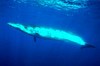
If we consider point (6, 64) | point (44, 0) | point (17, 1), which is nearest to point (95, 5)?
point (44, 0)

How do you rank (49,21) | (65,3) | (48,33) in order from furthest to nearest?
(49,21), (65,3), (48,33)

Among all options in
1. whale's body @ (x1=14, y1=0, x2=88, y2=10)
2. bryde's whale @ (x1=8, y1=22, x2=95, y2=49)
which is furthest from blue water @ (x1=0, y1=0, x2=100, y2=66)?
whale's body @ (x1=14, y1=0, x2=88, y2=10)

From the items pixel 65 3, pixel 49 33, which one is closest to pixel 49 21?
pixel 65 3

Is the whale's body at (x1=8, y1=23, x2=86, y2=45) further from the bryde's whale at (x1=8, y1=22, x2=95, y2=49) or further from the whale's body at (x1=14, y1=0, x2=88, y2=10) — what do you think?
the whale's body at (x1=14, y1=0, x2=88, y2=10)

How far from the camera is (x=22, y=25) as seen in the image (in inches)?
491

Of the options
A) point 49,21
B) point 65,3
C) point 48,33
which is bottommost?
point 48,33

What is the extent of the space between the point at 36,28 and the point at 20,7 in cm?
1809

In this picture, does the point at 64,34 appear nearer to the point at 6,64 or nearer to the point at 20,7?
the point at 20,7

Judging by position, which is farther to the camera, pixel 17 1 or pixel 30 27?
pixel 17 1

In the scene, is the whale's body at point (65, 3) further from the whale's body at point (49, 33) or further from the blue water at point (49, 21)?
the whale's body at point (49, 33)

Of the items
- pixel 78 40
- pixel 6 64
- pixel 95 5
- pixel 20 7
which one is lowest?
pixel 78 40

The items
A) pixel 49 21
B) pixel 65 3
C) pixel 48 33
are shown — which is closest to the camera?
pixel 48 33

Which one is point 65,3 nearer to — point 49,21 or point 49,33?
point 49,33

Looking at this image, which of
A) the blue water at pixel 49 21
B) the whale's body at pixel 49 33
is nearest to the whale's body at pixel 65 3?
the blue water at pixel 49 21
